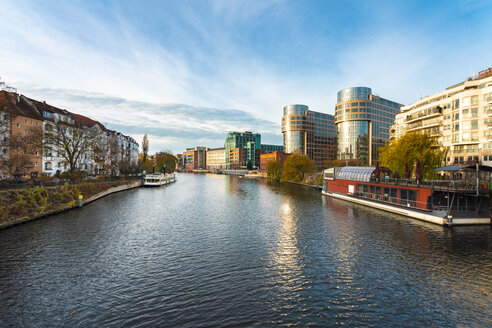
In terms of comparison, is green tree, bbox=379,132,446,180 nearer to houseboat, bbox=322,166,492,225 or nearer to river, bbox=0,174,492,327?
houseboat, bbox=322,166,492,225

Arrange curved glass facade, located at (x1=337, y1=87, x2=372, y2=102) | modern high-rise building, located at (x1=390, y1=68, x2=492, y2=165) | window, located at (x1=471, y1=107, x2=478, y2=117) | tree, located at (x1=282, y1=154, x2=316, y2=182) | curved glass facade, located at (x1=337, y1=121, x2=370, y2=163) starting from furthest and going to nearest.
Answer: curved glass facade, located at (x1=337, y1=121, x2=370, y2=163) < curved glass facade, located at (x1=337, y1=87, x2=372, y2=102) < tree, located at (x1=282, y1=154, x2=316, y2=182) < window, located at (x1=471, y1=107, x2=478, y2=117) < modern high-rise building, located at (x1=390, y1=68, x2=492, y2=165)

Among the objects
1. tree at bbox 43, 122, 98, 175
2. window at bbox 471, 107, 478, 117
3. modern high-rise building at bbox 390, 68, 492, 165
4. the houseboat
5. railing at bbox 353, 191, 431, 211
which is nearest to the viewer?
the houseboat

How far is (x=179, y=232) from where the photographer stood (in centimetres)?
3066

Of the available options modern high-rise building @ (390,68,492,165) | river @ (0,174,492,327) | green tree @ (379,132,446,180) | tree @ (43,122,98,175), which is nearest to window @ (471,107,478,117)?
modern high-rise building @ (390,68,492,165)

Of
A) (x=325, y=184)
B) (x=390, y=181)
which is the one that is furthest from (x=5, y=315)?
(x=325, y=184)

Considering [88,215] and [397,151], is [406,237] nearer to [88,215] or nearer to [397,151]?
[397,151]

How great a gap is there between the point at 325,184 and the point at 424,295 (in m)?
60.0

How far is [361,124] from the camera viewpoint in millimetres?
158375

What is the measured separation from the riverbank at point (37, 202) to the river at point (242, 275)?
181cm

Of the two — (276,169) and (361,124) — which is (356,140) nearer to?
(361,124)

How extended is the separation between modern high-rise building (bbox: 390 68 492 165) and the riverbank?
8496 cm

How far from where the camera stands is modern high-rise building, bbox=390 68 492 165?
54812 millimetres

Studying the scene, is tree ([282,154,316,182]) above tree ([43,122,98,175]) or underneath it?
underneath

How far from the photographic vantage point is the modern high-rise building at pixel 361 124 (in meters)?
156
